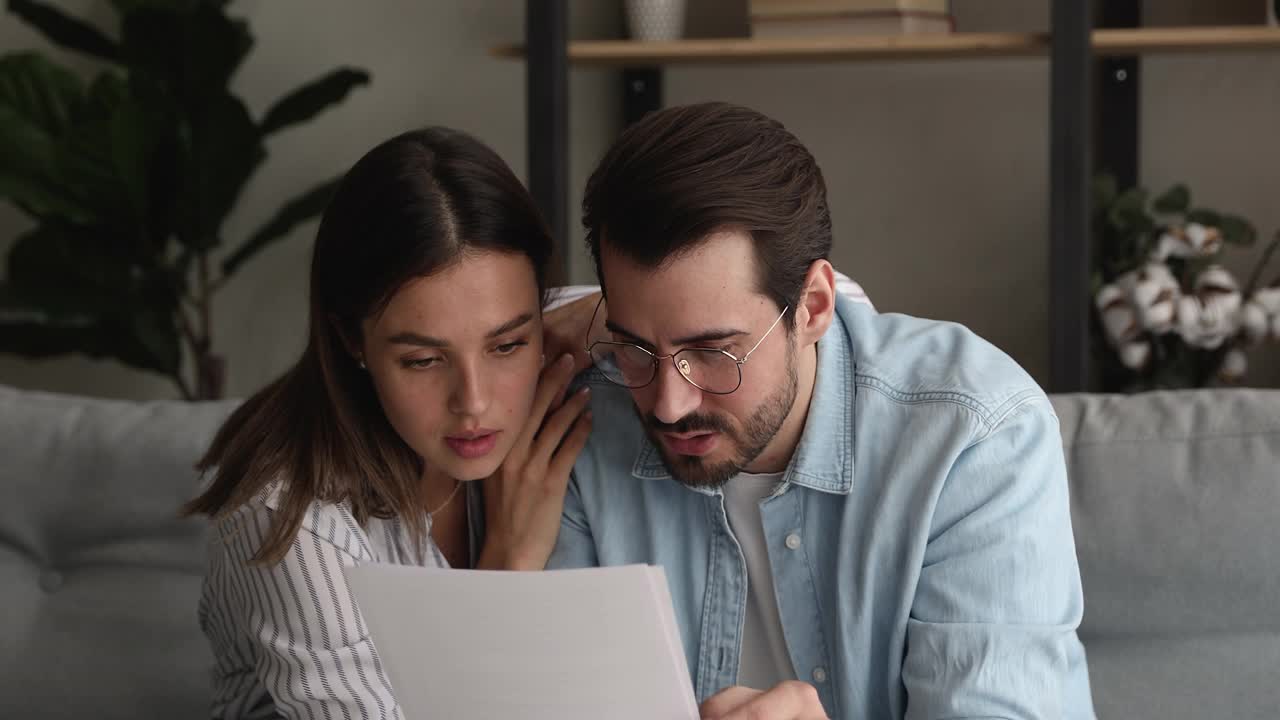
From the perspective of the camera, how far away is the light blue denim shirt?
3.76 feet

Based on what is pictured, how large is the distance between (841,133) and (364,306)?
167 centimetres

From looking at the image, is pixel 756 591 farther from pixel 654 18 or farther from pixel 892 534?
pixel 654 18

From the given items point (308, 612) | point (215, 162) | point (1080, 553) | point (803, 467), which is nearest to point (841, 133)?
point (215, 162)

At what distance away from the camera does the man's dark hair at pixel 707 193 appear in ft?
3.83

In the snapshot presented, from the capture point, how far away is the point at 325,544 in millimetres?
1230

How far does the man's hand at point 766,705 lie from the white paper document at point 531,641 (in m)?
0.08

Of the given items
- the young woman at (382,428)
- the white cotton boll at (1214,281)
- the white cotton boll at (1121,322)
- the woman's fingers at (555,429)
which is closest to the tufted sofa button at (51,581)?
the young woman at (382,428)

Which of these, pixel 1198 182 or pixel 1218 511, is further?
pixel 1198 182

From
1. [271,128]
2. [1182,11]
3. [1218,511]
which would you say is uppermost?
[1182,11]

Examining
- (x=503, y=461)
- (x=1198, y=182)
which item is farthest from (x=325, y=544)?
(x=1198, y=182)

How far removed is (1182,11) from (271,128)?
1.87 meters

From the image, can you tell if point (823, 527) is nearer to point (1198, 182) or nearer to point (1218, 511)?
point (1218, 511)

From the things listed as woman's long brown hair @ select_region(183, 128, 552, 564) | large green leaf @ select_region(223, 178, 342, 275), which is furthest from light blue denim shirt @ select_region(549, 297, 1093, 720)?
large green leaf @ select_region(223, 178, 342, 275)

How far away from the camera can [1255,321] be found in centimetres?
224
